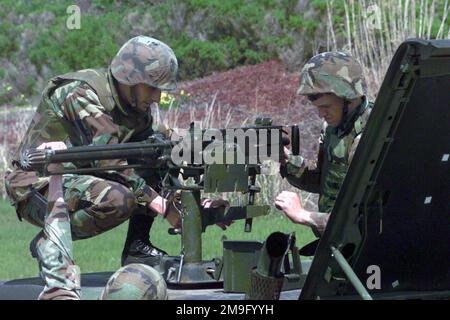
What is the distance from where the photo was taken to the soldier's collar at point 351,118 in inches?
254

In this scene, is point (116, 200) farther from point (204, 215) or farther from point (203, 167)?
point (203, 167)

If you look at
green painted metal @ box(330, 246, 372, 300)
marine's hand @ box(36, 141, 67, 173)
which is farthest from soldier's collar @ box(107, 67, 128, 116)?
green painted metal @ box(330, 246, 372, 300)

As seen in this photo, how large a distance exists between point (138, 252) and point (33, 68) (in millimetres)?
13992

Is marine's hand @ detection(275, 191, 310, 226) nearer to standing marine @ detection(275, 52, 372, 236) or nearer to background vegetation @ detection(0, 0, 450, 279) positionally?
standing marine @ detection(275, 52, 372, 236)

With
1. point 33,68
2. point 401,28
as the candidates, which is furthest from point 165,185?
point 33,68

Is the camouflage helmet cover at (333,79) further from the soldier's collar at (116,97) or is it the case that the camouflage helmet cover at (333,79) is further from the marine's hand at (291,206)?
the soldier's collar at (116,97)

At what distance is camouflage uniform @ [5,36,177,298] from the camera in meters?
6.85

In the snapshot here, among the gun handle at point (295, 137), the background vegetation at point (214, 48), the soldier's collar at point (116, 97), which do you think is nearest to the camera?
the gun handle at point (295, 137)

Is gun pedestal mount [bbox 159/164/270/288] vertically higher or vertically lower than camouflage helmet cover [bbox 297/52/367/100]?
lower

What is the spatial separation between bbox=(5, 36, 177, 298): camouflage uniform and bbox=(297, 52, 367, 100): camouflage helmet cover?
95 cm

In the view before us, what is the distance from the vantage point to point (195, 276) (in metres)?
6.32

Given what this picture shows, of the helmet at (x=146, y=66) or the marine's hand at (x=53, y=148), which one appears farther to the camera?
the helmet at (x=146, y=66)

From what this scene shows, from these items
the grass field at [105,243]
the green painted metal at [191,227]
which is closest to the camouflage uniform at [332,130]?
the green painted metal at [191,227]
